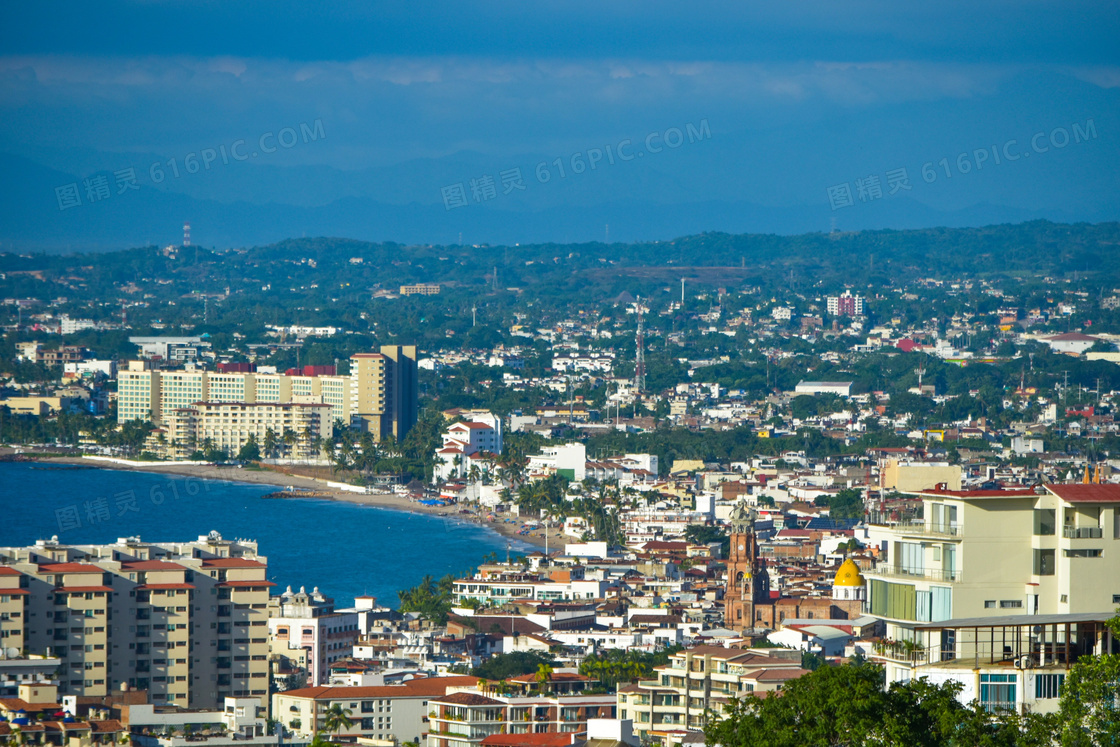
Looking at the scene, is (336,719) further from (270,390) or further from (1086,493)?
(270,390)

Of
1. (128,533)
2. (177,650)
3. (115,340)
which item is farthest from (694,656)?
(115,340)

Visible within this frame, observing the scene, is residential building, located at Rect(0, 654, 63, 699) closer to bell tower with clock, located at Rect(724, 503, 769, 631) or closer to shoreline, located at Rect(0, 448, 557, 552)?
bell tower with clock, located at Rect(724, 503, 769, 631)

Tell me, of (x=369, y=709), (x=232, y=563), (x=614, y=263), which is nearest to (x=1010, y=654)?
(x=369, y=709)

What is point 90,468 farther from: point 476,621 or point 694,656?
point 694,656

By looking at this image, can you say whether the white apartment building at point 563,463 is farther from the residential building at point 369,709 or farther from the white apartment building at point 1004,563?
the white apartment building at point 1004,563

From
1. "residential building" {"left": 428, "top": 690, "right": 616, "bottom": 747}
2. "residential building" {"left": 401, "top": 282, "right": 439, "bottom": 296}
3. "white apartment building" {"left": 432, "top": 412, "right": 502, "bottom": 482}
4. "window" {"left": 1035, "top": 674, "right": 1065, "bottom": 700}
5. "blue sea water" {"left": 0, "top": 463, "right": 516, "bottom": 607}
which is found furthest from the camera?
"residential building" {"left": 401, "top": 282, "right": 439, "bottom": 296}

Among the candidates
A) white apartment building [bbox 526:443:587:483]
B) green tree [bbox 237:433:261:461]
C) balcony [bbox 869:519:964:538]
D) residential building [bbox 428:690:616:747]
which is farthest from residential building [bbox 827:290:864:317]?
balcony [bbox 869:519:964:538]
